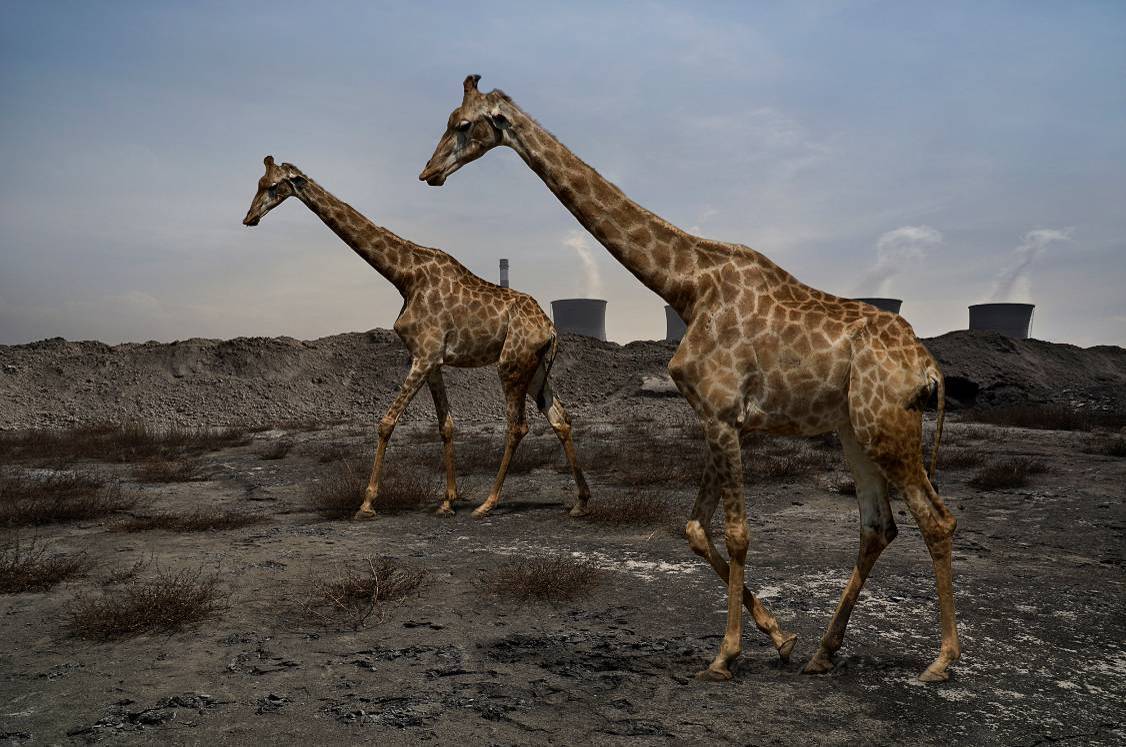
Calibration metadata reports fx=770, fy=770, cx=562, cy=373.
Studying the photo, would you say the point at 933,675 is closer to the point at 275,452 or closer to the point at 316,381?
the point at 275,452

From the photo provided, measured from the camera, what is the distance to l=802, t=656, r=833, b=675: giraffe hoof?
3.99 meters

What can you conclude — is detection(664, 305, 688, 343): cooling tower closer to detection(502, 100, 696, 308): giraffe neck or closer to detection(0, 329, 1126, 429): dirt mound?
detection(0, 329, 1126, 429): dirt mound

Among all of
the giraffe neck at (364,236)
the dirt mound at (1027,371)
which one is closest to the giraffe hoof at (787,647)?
the giraffe neck at (364,236)

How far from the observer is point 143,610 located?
471cm

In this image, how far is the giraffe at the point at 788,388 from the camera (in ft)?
12.2

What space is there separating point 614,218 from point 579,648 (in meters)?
2.46

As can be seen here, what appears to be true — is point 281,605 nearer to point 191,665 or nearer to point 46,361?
point 191,665

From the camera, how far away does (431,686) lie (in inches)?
150

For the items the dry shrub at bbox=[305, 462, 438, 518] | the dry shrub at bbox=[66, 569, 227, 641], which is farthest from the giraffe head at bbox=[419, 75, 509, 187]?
the dry shrub at bbox=[305, 462, 438, 518]

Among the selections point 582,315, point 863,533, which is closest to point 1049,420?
point 863,533

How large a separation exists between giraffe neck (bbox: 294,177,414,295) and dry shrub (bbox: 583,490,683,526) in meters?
3.32

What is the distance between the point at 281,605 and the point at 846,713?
3523mm

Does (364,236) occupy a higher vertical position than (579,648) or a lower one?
higher

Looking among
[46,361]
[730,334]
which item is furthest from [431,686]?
[46,361]
